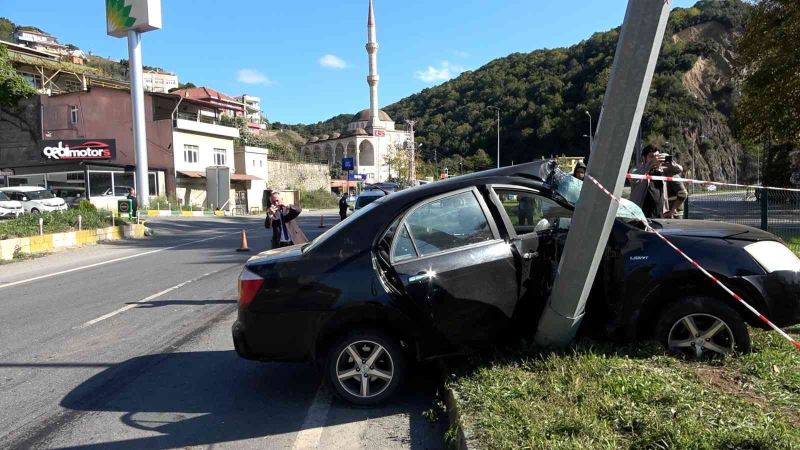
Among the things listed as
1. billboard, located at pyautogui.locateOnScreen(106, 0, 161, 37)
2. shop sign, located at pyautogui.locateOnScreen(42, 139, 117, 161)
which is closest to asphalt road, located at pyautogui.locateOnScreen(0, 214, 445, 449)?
shop sign, located at pyautogui.locateOnScreen(42, 139, 117, 161)

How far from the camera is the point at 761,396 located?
143 inches

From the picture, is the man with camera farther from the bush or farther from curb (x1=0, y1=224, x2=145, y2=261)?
the bush

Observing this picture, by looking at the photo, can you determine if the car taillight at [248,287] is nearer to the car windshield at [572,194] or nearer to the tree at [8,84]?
the car windshield at [572,194]

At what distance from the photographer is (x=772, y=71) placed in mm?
15820

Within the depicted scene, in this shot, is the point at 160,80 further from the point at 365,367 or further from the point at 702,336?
the point at 702,336

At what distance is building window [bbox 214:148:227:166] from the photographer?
52656 millimetres

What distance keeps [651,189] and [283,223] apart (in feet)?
17.3

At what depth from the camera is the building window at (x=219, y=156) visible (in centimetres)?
5266

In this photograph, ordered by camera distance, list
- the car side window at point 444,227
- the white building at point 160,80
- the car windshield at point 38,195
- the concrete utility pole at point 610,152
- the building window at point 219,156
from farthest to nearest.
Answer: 1. the white building at point 160,80
2. the building window at point 219,156
3. the car windshield at point 38,195
4. the car side window at point 444,227
5. the concrete utility pole at point 610,152

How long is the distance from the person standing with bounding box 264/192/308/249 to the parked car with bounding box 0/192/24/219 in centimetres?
2406

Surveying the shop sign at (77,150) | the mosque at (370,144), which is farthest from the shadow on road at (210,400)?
the mosque at (370,144)

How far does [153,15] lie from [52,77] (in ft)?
88.5

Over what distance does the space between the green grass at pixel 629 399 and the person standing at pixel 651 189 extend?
3.01 metres

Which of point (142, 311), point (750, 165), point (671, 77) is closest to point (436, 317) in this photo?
point (142, 311)
